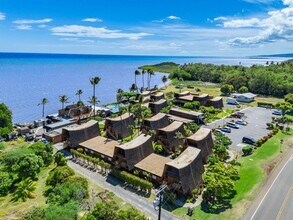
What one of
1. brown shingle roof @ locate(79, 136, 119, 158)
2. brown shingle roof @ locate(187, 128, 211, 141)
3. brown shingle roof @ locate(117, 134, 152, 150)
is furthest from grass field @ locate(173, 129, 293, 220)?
brown shingle roof @ locate(79, 136, 119, 158)

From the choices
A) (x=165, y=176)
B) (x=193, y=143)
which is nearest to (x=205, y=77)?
(x=193, y=143)

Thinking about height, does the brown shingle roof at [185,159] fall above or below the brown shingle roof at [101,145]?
above

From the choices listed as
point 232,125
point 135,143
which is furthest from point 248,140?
point 135,143

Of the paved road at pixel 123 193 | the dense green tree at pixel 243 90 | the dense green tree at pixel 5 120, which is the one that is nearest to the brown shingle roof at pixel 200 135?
the paved road at pixel 123 193

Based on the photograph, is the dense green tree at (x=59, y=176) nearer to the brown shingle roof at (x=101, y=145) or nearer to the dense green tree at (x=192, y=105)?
the brown shingle roof at (x=101, y=145)

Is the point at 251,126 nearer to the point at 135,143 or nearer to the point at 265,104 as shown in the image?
the point at 265,104

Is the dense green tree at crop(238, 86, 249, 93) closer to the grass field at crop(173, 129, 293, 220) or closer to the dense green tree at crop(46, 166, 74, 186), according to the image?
the grass field at crop(173, 129, 293, 220)
